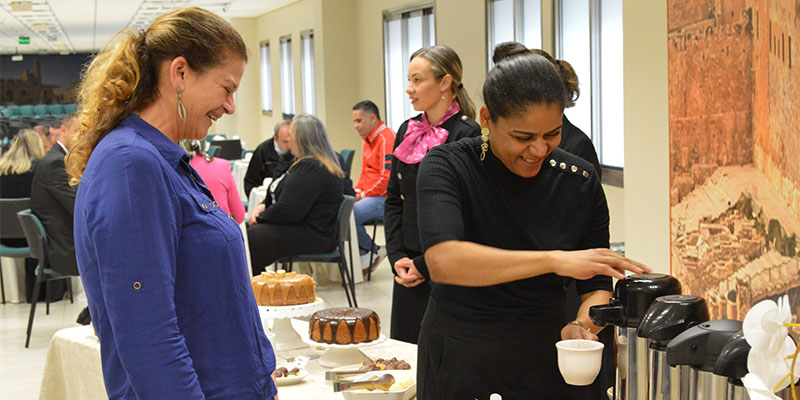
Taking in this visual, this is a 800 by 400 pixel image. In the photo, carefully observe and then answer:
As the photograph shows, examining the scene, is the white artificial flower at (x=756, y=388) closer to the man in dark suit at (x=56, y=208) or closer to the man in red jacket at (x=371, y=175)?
the man in dark suit at (x=56, y=208)

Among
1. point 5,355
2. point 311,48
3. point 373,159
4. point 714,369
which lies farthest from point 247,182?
point 714,369

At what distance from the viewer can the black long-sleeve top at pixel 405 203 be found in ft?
8.65

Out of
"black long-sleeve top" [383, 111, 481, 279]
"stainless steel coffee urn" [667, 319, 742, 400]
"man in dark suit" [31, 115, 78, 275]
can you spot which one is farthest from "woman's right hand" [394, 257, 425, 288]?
"man in dark suit" [31, 115, 78, 275]

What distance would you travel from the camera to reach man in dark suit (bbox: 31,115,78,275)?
5219 mm

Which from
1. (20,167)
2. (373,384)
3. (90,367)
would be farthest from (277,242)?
(373,384)

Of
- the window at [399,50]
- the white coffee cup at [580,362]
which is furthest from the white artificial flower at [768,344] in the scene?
the window at [399,50]

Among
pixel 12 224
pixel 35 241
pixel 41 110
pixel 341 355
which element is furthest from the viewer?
pixel 41 110

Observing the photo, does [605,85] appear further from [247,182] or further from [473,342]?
[473,342]

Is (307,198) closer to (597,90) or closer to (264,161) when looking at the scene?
(597,90)

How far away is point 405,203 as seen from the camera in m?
2.69

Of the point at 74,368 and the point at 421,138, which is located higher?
the point at 421,138

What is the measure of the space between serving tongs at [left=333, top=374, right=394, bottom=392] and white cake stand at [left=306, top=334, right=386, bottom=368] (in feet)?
1.30

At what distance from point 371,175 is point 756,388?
6.49 meters

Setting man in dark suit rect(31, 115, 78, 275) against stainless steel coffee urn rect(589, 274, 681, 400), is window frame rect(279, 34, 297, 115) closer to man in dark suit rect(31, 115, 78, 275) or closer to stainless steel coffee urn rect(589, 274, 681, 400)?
man in dark suit rect(31, 115, 78, 275)
